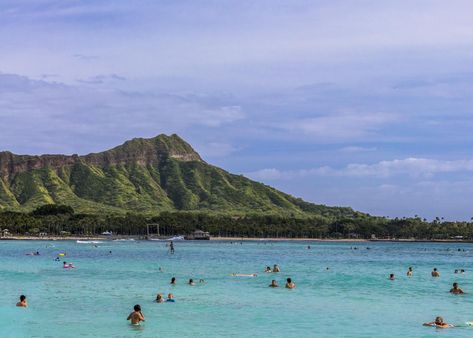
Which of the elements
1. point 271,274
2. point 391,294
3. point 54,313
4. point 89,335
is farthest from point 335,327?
point 271,274

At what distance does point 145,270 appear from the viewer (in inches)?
3452

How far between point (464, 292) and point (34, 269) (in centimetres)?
4990

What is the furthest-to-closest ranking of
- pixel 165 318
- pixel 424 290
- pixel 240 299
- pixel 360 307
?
pixel 424 290 → pixel 240 299 → pixel 360 307 → pixel 165 318

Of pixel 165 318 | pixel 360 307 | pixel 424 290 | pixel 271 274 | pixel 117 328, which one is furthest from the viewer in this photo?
pixel 271 274

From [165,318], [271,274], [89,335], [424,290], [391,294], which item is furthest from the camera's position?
[271,274]

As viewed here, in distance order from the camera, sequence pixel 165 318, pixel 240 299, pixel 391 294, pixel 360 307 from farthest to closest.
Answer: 1. pixel 391 294
2. pixel 240 299
3. pixel 360 307
4. pixel 165 318

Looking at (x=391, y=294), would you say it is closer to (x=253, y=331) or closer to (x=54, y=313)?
(x=253, y=331)

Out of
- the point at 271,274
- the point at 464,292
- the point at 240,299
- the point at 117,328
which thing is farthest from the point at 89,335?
the point at 271,274

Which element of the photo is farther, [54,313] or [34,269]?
[34,269]

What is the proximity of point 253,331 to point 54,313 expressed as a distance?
13.2m

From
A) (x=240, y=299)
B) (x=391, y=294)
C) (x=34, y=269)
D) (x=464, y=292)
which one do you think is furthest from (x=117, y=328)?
(x=34, y=269)

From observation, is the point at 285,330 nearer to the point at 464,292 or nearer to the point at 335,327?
the point at 335,327

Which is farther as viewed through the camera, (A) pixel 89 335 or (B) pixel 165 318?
(B) pixel 165 318

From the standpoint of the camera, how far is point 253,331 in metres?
39.3
